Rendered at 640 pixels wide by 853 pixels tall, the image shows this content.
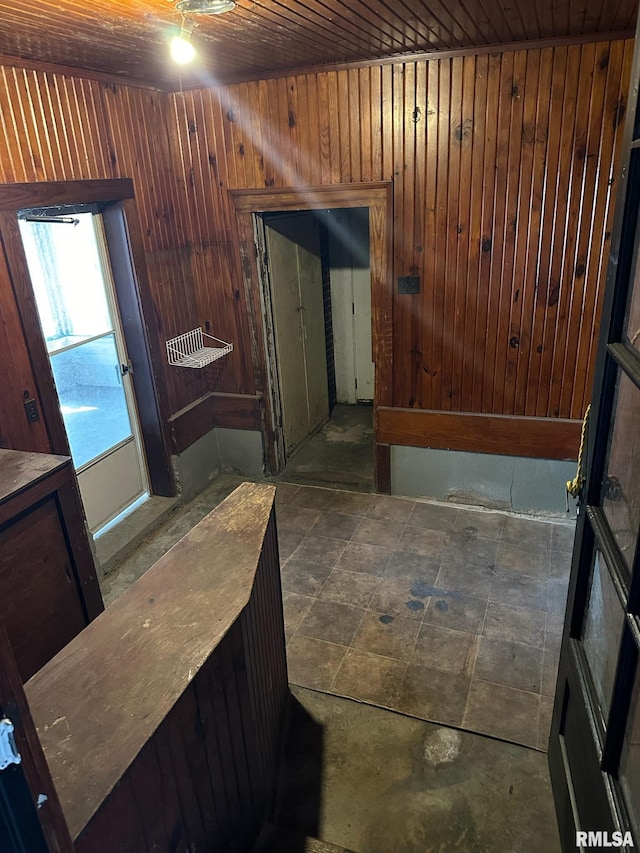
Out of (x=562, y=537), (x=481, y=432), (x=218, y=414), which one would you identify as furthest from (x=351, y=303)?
(x=562, y=537)

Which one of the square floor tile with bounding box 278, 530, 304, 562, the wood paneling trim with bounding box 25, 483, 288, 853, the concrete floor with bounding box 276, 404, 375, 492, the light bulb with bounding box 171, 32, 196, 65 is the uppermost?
the light bulb with bounding box 171, 32, 196, 65

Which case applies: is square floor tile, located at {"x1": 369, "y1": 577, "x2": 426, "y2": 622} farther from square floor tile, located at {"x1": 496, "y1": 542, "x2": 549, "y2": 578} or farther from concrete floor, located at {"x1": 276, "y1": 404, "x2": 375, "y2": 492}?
concrete floor, located at {"x1": 276, "y1": 404, "x2": 375, "y2": 492}

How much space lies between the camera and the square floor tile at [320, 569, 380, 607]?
3342mm

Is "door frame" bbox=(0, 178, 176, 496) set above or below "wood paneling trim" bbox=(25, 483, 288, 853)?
above

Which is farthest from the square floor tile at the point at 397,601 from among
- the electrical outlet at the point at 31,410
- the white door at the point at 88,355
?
the electrical outlet at the point at 31,410

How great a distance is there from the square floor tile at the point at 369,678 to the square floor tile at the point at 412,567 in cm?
68

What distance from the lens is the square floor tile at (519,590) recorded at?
325 centimetres

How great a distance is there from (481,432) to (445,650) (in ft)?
5.32

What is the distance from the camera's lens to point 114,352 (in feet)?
12.9

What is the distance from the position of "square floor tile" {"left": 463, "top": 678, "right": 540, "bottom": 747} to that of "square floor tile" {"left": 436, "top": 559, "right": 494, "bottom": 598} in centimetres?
68

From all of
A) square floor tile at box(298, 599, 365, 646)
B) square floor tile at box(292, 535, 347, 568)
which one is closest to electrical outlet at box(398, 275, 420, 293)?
square floor tile at box(292, 535, 347, 568)

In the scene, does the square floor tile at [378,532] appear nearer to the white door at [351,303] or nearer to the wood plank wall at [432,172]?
the wood plank wall at [432,172]

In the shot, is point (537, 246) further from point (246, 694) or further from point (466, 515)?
point (246, 694)

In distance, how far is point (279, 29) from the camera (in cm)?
268
